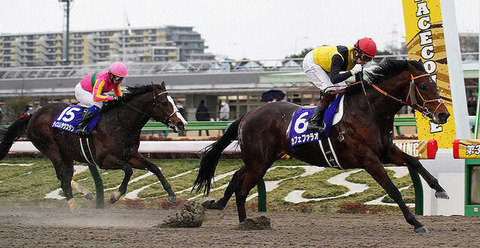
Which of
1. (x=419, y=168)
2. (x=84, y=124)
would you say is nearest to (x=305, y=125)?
(x=419, y=168)

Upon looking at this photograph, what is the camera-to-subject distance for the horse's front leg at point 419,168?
19.2 ft

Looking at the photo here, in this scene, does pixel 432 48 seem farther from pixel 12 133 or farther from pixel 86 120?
pixel 12 133

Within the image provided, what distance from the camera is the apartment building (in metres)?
132

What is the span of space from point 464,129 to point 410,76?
8.58ft

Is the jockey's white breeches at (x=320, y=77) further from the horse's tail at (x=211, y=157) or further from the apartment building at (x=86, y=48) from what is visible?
the apartment building at (x=86, y=48)

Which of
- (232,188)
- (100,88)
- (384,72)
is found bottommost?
(232,188)

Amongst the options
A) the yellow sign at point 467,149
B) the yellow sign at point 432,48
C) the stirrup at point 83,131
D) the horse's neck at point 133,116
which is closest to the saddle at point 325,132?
the yellow sign at point 467,149

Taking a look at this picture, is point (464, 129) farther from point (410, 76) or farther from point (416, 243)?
point (416, 243)

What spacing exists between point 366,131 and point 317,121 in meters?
0.51

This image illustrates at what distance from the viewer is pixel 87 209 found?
9367 mm

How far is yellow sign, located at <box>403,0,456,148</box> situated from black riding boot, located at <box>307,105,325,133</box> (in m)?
2.40

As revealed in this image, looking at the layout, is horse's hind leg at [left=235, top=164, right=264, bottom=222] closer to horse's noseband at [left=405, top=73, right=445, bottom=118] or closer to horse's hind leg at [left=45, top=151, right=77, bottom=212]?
horse's noseband at [left=405, top=73, right=445, bottom=118]

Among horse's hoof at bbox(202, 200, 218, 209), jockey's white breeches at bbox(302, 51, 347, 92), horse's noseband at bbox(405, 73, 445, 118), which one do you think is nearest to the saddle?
jockey's white breeches at bbox(302, 51, 347, 92)

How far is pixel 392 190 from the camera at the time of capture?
19.2ft
